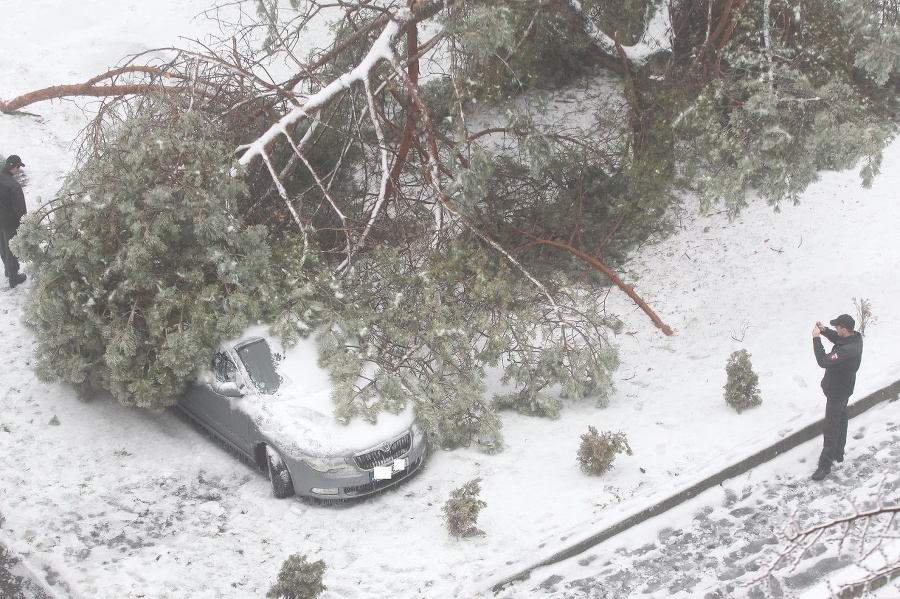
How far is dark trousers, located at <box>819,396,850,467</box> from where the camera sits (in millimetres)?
7848

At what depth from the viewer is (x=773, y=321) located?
1086 centimetres

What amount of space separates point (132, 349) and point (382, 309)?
2672 mm

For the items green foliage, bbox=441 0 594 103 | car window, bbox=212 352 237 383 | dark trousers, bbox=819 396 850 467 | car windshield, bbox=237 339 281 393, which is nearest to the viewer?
dark trousers, bbox=819 396 850 467

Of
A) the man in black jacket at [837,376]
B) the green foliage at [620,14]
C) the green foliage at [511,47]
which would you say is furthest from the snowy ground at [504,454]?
the green foliage at [511,47]

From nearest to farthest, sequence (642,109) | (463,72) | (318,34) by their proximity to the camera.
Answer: (463,72) < (642,109) < (318,34)

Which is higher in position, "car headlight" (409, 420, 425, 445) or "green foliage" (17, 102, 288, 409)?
"green foliage" (17, 102, 288, 409)

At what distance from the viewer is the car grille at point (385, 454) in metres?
8.33

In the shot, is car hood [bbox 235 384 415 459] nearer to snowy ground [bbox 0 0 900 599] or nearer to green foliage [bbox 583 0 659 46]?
snowy ground [bbox 0 0 900 599]

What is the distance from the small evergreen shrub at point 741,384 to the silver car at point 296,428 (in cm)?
317

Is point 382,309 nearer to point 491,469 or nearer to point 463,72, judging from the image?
point 491,469

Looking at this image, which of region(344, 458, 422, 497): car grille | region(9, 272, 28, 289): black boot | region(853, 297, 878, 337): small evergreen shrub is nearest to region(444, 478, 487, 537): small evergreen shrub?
region(344, 458, 422, 497): car grille

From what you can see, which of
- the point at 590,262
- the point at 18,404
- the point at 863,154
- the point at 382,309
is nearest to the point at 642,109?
the point at 590,262

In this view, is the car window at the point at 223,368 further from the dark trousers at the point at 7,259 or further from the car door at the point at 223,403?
the dark trousers at the point at 7,259

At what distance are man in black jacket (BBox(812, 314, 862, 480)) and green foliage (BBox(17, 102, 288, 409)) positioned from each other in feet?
17.6
